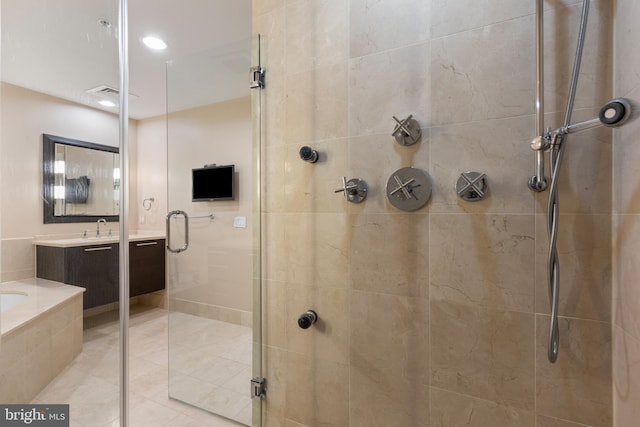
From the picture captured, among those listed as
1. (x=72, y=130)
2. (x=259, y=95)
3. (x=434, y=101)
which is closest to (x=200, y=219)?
(x=72, y=130)

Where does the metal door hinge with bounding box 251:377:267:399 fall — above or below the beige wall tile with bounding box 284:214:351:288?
below

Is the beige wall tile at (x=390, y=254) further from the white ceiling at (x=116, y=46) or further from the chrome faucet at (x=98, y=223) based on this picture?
the chrome faucet at (x=98, y=223)

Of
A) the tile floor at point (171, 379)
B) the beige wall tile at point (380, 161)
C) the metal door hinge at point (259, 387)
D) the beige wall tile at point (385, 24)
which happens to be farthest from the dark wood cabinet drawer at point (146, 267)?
the beige wall tile at point (385, 24)

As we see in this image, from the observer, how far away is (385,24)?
119 centimetres

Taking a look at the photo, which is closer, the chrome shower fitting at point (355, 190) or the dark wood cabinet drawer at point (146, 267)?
the chrome shower fitting at point (355, 190)

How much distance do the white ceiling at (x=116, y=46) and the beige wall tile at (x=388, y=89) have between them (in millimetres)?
780

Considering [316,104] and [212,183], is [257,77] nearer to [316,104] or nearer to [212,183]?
[316,104]

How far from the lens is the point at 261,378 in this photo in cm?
151

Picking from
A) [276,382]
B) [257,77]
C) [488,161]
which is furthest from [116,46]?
[276,382]

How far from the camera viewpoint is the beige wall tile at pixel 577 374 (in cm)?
89

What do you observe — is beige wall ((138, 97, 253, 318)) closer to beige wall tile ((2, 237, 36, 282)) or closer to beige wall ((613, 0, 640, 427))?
beige wall tile ((2, 237, 36, 282))

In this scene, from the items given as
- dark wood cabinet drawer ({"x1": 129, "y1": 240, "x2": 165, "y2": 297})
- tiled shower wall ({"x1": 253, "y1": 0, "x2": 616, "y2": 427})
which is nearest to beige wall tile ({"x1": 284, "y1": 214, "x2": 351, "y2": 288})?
tiled shower wall ({"x1": 253, "y1": 0, "x2": 616, "y2": 427})

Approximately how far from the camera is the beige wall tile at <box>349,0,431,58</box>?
1.12 meters

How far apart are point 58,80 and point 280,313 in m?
1.57
